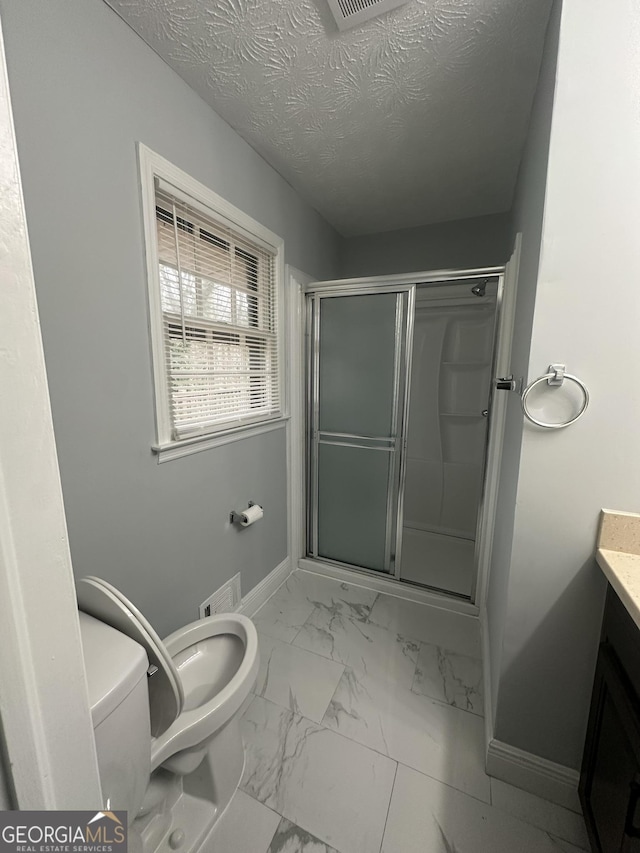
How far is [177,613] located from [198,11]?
2113 millimetres

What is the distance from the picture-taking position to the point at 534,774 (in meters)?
1.10

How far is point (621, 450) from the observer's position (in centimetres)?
92

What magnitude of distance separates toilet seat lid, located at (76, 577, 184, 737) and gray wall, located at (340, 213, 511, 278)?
2501 millimetres

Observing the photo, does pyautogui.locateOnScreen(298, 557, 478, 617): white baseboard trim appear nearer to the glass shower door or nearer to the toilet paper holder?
the glass shower door

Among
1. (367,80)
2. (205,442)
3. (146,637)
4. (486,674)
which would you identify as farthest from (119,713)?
(367,80)

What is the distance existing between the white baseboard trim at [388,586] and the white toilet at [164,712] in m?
1.13

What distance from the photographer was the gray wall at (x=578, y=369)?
2.74 feet

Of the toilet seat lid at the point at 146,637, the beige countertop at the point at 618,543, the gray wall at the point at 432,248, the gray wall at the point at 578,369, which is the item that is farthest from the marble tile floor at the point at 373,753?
the gray wall at the point at 432,248

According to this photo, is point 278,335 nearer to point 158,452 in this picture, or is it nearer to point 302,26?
point 158,452

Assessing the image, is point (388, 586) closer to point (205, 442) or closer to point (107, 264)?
point (205, 442)

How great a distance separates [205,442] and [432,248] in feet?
6.99

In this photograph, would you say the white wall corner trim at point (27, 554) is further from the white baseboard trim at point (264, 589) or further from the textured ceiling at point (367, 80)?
the white baseboard trim at point (264, 589)

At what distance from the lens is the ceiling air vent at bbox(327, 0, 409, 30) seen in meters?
0.98

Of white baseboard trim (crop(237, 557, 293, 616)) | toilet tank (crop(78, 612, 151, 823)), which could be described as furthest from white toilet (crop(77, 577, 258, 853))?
white baseboard trim (crop(237, 557, 293, 616))
